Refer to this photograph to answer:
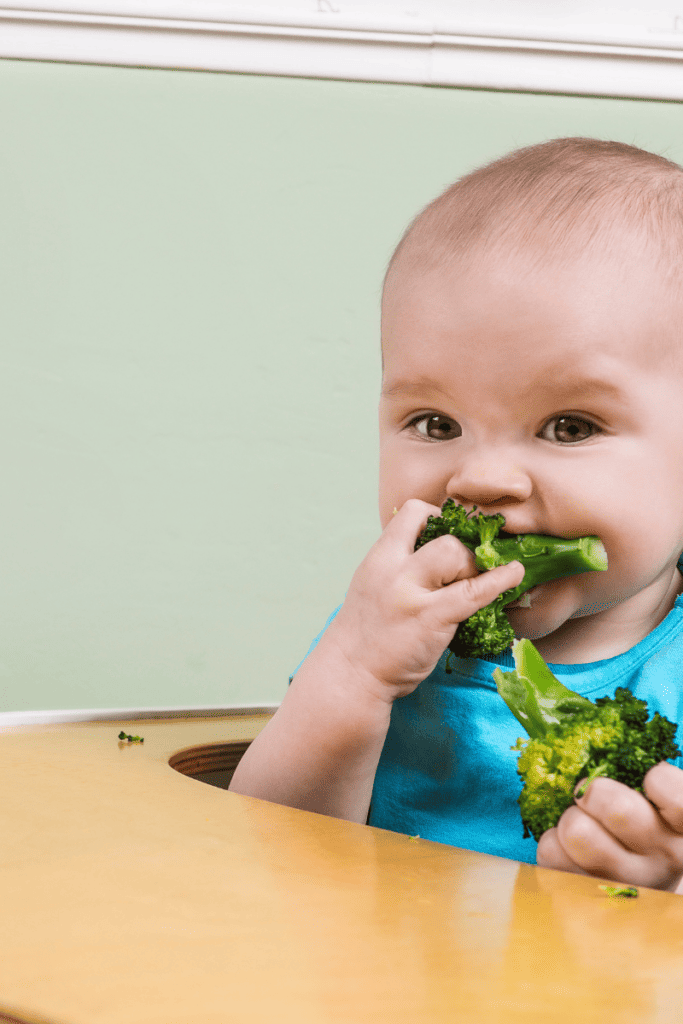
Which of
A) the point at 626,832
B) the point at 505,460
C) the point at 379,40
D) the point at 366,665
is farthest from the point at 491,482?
the point at 379,40

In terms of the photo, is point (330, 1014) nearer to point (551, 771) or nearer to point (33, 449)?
point (551, 771)

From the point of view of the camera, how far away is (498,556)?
632mm

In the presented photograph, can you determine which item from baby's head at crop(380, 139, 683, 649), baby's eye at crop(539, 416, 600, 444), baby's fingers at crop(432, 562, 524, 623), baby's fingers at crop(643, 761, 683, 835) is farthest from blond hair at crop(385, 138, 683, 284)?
baby's fingers at crop(643, 761, 683, 835)

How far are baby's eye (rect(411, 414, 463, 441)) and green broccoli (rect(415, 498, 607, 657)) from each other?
0.07 metres

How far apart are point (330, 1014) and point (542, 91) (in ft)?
5.70

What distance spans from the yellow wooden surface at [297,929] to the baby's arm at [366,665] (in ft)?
0.42

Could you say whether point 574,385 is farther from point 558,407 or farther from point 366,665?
point 366,665

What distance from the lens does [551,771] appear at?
1.62 ft

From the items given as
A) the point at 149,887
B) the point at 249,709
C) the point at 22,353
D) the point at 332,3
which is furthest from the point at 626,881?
the point at 332,3

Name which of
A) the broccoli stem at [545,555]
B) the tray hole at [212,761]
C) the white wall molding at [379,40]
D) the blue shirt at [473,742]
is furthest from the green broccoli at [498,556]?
the white wall molding at [379,40]

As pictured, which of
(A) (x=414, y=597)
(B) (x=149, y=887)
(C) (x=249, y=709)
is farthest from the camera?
(C) (x=249, y=709)

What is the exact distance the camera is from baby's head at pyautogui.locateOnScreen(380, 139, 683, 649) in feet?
2.15

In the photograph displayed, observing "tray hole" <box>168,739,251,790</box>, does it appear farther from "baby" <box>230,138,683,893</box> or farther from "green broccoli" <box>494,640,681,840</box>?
"green broccoli" <box>494,640,681,840</box>

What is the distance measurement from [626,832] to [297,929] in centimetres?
18
